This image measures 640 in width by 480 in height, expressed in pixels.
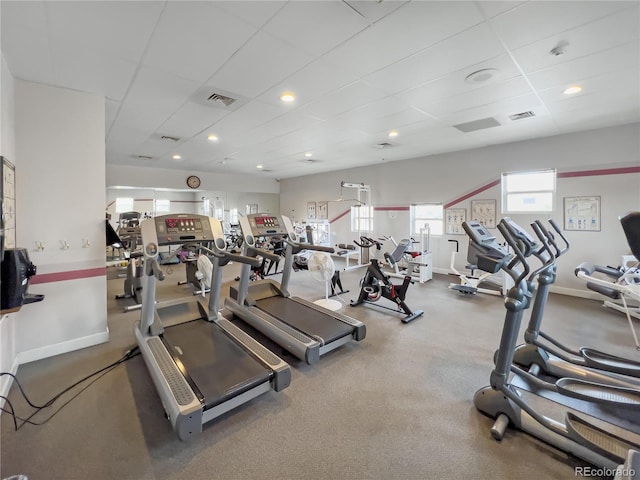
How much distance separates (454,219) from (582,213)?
7.06 ft

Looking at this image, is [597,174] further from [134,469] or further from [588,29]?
[134,469]

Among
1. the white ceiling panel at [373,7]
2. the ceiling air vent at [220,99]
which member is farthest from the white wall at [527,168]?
the ceiling air vent at [220,99]

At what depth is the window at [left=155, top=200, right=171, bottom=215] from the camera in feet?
33.5

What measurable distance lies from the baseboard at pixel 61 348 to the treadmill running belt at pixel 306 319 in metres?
1.77

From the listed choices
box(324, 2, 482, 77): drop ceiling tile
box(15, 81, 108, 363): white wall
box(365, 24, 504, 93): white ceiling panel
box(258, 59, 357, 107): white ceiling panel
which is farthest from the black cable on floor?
box(365, 24, 504, 93): white ceiling panel

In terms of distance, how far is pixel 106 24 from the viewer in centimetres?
198

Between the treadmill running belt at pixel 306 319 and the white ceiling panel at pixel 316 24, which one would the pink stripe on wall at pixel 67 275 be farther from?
the white ceiling panel at pixel 316 24

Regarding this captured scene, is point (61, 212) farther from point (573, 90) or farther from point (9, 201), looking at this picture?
point (573, 90)

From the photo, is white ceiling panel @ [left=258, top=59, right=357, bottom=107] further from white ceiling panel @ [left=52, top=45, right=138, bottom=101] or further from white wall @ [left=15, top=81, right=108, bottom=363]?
white wall @ [left=15, top=81, right=108, bottom=363]

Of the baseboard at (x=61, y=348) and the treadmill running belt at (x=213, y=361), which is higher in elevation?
the treadmill running belt at (x=213, y=361)

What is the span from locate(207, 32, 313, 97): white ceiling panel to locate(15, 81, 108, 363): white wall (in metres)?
1.53

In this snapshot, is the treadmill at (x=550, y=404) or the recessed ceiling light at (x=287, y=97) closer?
the treadmill at (x=550, y=404)

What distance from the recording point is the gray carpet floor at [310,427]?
5.42ft

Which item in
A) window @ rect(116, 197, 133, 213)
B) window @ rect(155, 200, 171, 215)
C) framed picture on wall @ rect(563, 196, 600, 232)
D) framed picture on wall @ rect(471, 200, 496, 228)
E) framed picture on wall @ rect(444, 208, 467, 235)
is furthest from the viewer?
window @ rect(155, 200, 171, 215)
